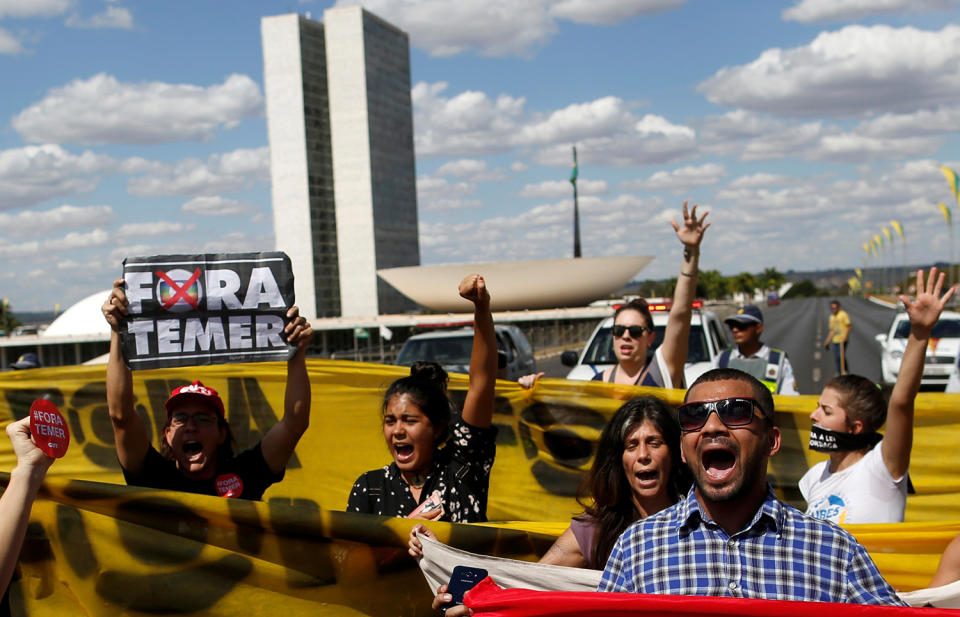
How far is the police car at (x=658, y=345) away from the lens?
404 inches

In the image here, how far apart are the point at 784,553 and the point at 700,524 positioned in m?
0.24

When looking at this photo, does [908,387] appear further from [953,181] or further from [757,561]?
[953,181]

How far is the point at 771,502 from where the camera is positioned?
8.35ft

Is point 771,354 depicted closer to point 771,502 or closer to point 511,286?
point 771,502

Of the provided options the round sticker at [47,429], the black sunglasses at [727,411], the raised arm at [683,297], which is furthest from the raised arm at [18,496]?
the raised arm at [683,297]

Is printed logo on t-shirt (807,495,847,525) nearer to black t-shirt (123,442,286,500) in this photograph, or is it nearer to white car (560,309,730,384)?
black t-shirt (123,442,286,500)

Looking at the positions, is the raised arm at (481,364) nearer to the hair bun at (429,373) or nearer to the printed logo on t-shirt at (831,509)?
the hair bun at (429,373)

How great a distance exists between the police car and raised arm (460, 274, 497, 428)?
18.8 feet

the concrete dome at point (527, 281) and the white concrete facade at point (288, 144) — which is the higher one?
the white concrete facade at point (288, 144)

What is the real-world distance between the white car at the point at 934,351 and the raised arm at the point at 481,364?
1455 centimetres

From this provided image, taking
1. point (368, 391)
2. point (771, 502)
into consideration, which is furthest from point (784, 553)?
point (368, 391)

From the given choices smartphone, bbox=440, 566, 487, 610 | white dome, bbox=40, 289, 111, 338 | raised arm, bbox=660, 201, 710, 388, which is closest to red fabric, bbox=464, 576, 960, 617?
smartphone, bbox=440, 566, 487, 610

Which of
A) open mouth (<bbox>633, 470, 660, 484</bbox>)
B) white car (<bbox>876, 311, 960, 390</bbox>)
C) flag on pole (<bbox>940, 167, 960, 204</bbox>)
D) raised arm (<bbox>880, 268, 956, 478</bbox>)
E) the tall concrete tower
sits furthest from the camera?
the tall concrete tower

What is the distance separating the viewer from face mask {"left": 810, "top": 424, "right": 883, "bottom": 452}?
4090 mm
